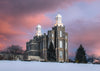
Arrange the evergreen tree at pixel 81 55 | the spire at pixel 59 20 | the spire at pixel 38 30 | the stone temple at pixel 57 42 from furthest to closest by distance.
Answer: the spire at pixel 38 30, the spire at pixel 59 20, the stone temple at pixel 57 42, the evergreen tree at pixel 81 55

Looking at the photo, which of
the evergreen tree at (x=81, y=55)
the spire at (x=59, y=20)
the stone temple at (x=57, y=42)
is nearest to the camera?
the evergreen tree at (x=81, y=55)

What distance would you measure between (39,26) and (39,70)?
90.2m

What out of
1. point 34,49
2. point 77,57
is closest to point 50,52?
point 77,57

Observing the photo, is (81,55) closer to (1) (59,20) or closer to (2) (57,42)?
(2) (57,42)

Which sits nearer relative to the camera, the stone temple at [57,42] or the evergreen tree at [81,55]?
the evergreen tree at [81,55]

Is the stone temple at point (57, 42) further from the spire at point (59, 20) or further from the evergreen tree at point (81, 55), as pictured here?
the evergreen tree at point (81, 55)

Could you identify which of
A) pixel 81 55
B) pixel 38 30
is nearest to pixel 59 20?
pixel 38 30

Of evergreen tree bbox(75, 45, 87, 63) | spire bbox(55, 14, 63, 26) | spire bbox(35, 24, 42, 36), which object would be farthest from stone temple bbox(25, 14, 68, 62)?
evergreen tree bbox(75, 45, 87, 63)

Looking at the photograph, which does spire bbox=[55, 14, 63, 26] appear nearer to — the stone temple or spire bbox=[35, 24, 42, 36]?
the stone temple

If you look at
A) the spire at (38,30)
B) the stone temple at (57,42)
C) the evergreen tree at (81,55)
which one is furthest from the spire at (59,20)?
the evergreen tree at (81,55)

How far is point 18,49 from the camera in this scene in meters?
96.7

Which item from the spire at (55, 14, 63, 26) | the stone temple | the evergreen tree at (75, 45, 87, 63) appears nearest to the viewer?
the evergreen tree at (75, 45, 87, 63)

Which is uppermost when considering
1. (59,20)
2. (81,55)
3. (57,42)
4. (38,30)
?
(59,20)

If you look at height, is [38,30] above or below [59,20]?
below
